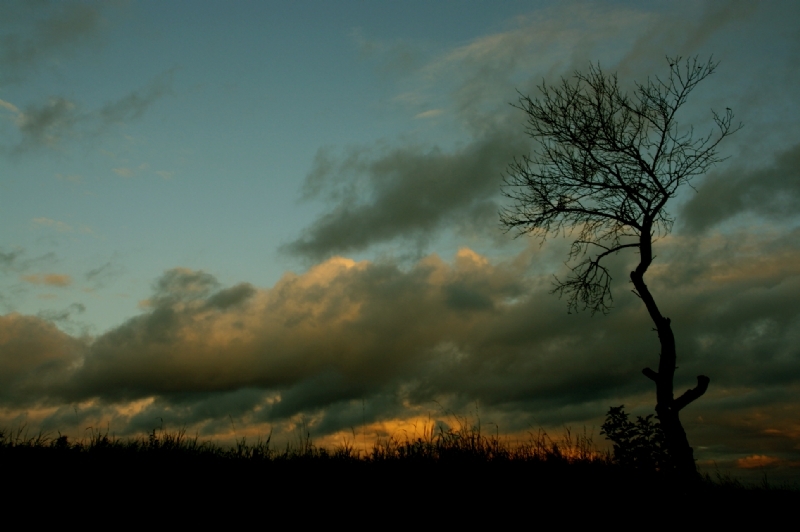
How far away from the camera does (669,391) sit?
13.6m

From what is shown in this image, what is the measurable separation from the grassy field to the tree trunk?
6.85ft

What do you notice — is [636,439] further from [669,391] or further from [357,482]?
[357,482]

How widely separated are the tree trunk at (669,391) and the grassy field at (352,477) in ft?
6.85

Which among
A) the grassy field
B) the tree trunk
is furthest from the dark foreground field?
the tree trunk

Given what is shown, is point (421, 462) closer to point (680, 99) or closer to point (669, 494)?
point (669, 494)

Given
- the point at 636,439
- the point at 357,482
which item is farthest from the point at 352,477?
the point at 636,439

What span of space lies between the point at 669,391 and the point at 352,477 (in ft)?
28.7

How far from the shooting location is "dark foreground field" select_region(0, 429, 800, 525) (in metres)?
6.99

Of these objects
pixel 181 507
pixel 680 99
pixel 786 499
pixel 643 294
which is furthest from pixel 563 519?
pixel 680 99

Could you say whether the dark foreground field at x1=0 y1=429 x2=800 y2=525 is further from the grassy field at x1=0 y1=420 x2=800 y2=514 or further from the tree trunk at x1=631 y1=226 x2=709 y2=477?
the tree trunk at x1=631 y1=226 x2=709 y2=477

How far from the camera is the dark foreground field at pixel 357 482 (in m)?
6.99

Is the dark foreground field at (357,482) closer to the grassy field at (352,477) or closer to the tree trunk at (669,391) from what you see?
the grassy field at (352,477)

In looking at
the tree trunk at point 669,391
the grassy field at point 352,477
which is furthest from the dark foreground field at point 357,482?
the tree trunk at point 669,391

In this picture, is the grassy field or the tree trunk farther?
the tree trunk
